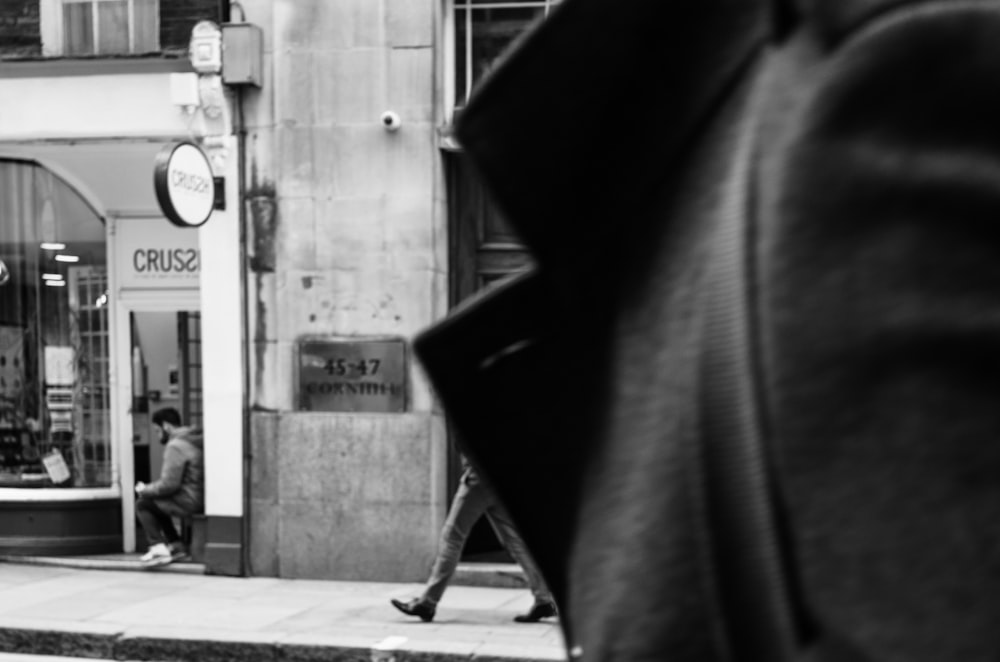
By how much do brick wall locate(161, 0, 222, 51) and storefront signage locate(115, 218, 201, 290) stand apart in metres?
1.74

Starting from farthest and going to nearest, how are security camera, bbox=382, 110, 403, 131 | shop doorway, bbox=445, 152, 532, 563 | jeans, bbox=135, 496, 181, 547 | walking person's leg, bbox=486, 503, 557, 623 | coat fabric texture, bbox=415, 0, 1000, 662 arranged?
jeans, bbox=135, 496, 181, 547
shop doorway, bbox=445, 152, 532, 563
security camera, bbox=382, 110, 403, 131
walking person's leg, bbox=486, 503, 557, 623
coat fabric texture, bbox=415, 0, 1000, 662

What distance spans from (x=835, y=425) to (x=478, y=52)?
469 inches

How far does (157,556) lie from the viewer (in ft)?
43.7

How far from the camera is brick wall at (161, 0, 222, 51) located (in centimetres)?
1290

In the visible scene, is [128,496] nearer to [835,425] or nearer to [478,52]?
[478,52]

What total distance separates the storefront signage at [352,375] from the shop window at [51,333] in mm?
2522

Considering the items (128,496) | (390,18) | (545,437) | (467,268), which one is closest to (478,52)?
(390,18)

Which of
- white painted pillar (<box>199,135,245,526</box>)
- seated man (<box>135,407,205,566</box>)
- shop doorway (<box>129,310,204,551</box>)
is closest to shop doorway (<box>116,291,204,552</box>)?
shop doorway (<box>129,310,204,551</box>)

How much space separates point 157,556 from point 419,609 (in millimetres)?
3662

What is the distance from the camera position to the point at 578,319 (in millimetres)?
1298

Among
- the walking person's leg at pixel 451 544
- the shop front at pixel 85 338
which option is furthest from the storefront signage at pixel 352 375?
the walking person's leg at pixel 451 544

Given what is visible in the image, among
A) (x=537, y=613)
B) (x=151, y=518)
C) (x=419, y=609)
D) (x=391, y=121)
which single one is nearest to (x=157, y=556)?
(x=151, y=518)

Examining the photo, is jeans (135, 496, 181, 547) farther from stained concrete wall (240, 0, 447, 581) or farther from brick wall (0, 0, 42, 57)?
brick wall (0, 0, 42, 57)

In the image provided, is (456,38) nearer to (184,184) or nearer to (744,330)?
(184,184)
